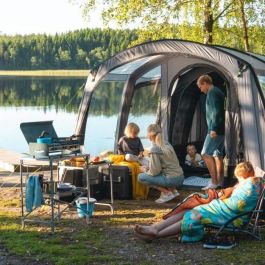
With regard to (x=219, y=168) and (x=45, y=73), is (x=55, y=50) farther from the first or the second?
(x=219, y=168)

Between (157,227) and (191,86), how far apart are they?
14.5 ft

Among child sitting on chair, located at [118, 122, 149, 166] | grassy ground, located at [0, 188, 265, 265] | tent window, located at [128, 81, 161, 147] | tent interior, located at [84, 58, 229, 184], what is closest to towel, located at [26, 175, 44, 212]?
grassy ground, located at [0, 188, 265, 265]

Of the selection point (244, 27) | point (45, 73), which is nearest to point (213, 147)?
point (244, 27)

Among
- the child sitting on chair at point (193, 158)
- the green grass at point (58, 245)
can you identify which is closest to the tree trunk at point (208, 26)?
the child sitting on chair at point (193, 158)

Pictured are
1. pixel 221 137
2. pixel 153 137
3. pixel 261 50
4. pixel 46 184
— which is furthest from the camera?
pixel 261 50

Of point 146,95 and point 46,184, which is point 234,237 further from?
point 146,95

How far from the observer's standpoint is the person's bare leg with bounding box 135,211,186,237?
611cm

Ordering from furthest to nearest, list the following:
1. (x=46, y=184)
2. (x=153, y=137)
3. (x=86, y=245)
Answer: (x=153, y=137)
(x=46, y=184)
(x=86, y=245)

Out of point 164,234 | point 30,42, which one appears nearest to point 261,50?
point 164,234

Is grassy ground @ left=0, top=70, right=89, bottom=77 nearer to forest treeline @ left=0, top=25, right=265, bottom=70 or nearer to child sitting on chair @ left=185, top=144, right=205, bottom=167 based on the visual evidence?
forest treeline @ left=0, top=25, right=265, bottom=70

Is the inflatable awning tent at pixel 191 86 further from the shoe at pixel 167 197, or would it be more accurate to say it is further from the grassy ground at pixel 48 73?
the grassy ground at pixel 48 73

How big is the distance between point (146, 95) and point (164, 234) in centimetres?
435

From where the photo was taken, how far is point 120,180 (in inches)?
332

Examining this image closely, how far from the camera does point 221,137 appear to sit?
866cm
